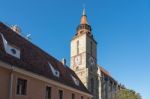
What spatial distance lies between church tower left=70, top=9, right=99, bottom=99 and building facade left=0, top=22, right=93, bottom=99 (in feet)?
117

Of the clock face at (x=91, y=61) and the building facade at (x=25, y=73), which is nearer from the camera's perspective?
the building facade at (x=25, y=73)

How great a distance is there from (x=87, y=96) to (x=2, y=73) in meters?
18.3

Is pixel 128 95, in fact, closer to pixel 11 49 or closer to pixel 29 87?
pixel 29 87

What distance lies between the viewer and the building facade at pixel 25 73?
1731cm

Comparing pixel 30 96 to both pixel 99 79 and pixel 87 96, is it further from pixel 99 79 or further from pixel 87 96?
pixel 99 79

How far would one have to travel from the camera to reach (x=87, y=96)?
1313 inches

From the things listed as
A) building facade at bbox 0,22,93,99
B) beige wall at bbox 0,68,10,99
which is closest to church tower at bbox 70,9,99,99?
building facade at bbox 0,22,93,99

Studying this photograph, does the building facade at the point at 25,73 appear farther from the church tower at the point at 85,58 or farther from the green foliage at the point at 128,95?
the church tower at the point at 85,58

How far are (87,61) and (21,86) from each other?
150ft

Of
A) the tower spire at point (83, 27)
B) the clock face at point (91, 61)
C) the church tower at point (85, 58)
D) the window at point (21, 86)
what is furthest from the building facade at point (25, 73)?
the tower spire at point (83, 27)

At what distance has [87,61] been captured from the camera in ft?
211

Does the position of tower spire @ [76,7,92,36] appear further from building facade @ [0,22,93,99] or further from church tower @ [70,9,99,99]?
building facade @ [0,22,93,99]

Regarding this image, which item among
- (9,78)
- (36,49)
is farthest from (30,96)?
(36,49)

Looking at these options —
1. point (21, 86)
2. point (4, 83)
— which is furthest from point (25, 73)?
point (4, 83)
